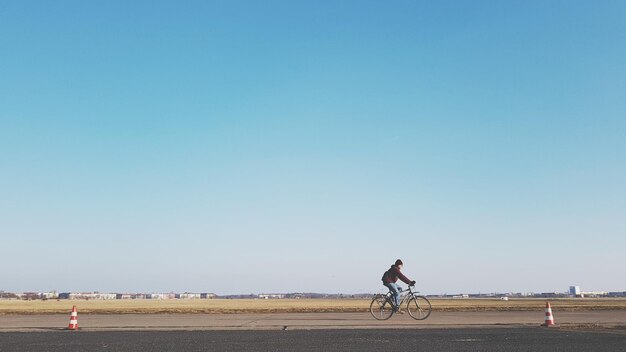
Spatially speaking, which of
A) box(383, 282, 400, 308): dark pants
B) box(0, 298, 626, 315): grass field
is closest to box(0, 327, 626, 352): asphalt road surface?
box(383, 282, 400, 308): dark pants

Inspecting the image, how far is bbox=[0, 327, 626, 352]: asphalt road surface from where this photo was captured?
9289 mm

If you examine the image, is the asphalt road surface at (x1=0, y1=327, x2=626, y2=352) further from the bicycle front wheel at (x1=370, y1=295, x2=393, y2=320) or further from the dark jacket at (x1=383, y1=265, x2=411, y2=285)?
the bicycle front wheel at (x1=370, y1=295, x2=393, y2=320)

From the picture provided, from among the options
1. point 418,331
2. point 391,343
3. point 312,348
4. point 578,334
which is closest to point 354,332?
point 418,331

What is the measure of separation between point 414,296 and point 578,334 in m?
6.58

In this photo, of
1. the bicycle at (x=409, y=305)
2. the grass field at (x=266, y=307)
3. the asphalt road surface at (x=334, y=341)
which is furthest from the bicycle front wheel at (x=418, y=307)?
the grass field at (x=266, y=307)

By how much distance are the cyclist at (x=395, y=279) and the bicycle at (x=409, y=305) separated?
0.13m

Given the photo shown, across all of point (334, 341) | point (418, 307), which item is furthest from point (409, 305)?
point (334, 341)

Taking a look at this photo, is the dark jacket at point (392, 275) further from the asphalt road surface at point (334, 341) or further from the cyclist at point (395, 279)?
the asphalt road surface at point (334, 341)

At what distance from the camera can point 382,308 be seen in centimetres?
1811

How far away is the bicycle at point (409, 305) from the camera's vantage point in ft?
57.6

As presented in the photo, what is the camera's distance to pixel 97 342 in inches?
417

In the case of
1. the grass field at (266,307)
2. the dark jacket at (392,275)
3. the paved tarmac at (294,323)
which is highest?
the dark jacket at (392,275)

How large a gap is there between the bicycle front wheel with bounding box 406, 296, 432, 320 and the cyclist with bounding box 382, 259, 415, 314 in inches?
14.0

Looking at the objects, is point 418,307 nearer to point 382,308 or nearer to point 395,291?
point 395,291
